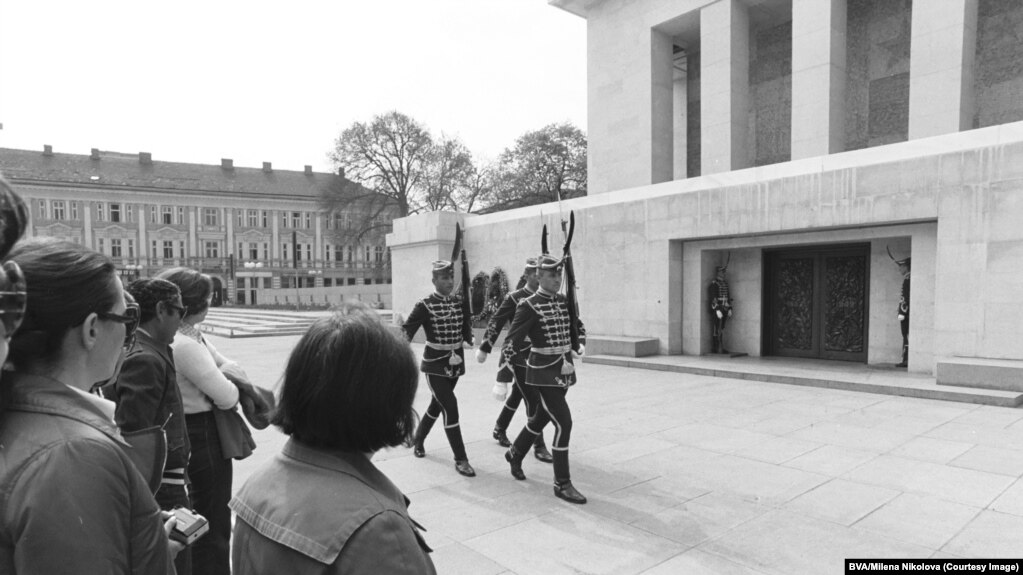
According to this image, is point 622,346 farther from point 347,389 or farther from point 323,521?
point 323,521

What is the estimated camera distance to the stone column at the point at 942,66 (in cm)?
1239

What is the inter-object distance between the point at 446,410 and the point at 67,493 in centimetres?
450

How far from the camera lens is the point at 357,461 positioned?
1297 millimetres

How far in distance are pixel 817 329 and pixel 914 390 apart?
3.83 metres

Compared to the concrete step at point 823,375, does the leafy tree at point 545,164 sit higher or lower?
higher

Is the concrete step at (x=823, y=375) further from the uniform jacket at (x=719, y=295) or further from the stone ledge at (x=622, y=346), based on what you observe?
the uniform jacket at (x=719, y=295)

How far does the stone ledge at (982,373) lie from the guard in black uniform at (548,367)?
6.52 metres

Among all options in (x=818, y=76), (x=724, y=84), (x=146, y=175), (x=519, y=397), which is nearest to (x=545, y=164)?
(x=724, y=84)

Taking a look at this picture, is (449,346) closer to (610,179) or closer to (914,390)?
(914,390)

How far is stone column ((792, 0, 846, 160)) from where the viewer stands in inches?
555

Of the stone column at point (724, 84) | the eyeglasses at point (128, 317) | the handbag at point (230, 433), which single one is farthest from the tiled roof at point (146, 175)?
the eyeglasses at point (128, 317)

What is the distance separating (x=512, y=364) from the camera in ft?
19.1

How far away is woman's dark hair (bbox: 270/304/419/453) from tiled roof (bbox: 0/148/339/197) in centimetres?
5800

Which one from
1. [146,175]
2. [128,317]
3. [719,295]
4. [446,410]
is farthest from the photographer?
[146,175]
